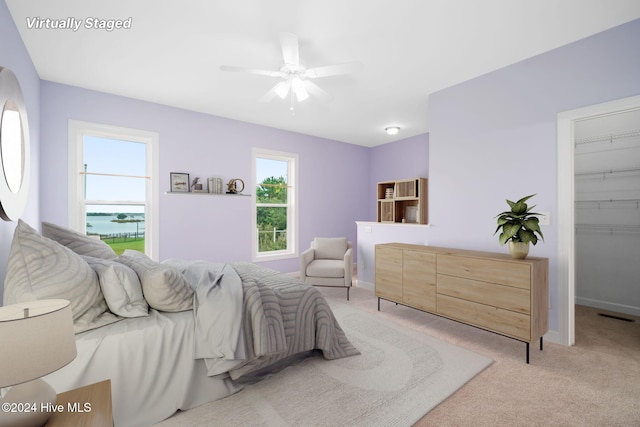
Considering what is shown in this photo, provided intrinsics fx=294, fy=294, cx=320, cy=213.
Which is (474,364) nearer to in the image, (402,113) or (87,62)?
(402,113)

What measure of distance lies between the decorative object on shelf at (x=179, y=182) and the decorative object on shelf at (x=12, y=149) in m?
1.83

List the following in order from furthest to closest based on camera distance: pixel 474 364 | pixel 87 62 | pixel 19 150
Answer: pixel 87 62 < pixel 474 364 < pixel 19 150

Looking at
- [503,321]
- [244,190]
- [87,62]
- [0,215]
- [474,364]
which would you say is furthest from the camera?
[244,190]

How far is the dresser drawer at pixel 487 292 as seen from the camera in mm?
2354

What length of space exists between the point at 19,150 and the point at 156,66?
4.86ft

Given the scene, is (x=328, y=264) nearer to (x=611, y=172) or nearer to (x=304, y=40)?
(x=304, y=40)

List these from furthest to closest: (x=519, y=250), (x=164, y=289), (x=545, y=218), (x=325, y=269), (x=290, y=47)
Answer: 1. (x=325, y=269)
2. (x=545, y=218)
3. (x=519, y=250)
4. (x=290, y=47)
5. (x=164, y=289)

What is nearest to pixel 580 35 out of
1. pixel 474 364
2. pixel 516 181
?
pixel 516 181

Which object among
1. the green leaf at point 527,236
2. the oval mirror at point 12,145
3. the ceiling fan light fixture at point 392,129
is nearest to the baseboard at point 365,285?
the green leaf at point 527,236

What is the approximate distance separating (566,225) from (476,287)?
97 cm

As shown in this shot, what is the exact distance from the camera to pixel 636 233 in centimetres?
337

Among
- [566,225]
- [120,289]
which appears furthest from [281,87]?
[566,225]

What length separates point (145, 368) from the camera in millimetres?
1638

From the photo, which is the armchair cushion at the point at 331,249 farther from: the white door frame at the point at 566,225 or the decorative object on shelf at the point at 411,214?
the white door frame at the point at 566,225
